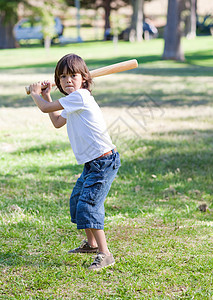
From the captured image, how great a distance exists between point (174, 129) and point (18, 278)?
487 cm

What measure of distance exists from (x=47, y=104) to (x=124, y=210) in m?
1.45

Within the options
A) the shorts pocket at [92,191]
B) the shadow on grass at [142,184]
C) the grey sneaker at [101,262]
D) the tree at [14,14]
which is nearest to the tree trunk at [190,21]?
the tree at [14,14]

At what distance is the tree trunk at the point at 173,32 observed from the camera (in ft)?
62.7

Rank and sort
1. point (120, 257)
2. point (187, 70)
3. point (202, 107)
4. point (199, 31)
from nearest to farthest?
point (120, 257)
point (202, 107)
point (187, 70)
point (199, 31)

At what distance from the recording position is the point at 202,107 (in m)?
9.19

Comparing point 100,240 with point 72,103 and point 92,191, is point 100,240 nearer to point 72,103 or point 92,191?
point 92,191

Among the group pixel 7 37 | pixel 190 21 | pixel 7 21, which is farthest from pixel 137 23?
pixel 7 37

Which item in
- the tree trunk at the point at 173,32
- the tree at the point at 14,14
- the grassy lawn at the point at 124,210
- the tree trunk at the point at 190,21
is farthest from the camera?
the tree trunk at the point at 190,21

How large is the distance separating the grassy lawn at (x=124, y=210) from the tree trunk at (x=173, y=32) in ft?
37.5

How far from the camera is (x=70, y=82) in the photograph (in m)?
2.99

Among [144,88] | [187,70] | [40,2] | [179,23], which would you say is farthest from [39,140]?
[40,2]

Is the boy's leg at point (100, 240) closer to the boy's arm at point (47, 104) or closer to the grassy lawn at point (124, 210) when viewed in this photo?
the grassy lawn at point (124, 210)

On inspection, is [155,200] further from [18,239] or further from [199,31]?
[199,31]

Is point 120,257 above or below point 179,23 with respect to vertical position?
below
